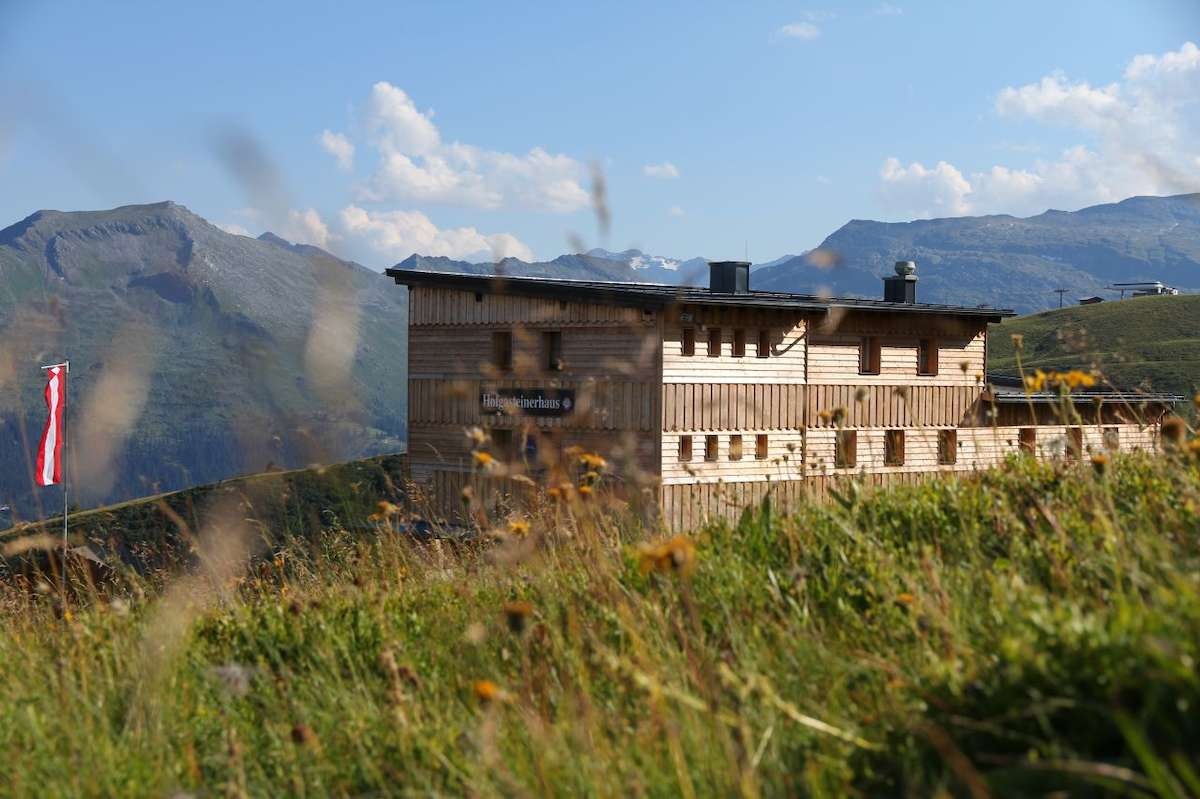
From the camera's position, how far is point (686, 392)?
34938 mm

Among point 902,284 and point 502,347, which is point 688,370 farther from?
point 902,284

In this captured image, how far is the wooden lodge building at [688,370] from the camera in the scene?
34656mm

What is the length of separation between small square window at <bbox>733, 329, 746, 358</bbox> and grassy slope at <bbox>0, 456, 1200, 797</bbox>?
3030 centimetres

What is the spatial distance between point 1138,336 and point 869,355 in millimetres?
90647

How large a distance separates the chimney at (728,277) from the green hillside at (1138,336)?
2386 inches

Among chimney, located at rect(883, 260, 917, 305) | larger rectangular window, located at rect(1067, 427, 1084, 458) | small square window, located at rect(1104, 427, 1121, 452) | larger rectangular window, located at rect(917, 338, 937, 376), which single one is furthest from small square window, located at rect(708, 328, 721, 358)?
small square window, located at rect(1104, 427, 1121, 452)

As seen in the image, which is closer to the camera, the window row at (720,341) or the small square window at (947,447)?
the small square window at (947,447)

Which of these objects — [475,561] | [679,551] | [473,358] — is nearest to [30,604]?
[475,561]

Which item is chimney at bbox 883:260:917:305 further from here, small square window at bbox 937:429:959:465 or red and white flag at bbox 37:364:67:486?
small square window at bbox 937:429:959:465

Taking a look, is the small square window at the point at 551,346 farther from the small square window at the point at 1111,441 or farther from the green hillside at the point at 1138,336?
the green hillside at the point at 1138,336

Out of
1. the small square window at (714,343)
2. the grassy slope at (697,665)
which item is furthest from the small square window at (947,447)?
the small square window at (714,343)

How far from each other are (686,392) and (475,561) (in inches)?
1097

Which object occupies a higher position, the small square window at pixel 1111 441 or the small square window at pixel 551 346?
the small square window at pixel 551 346

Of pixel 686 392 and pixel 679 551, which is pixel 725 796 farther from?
pixel 686 392
